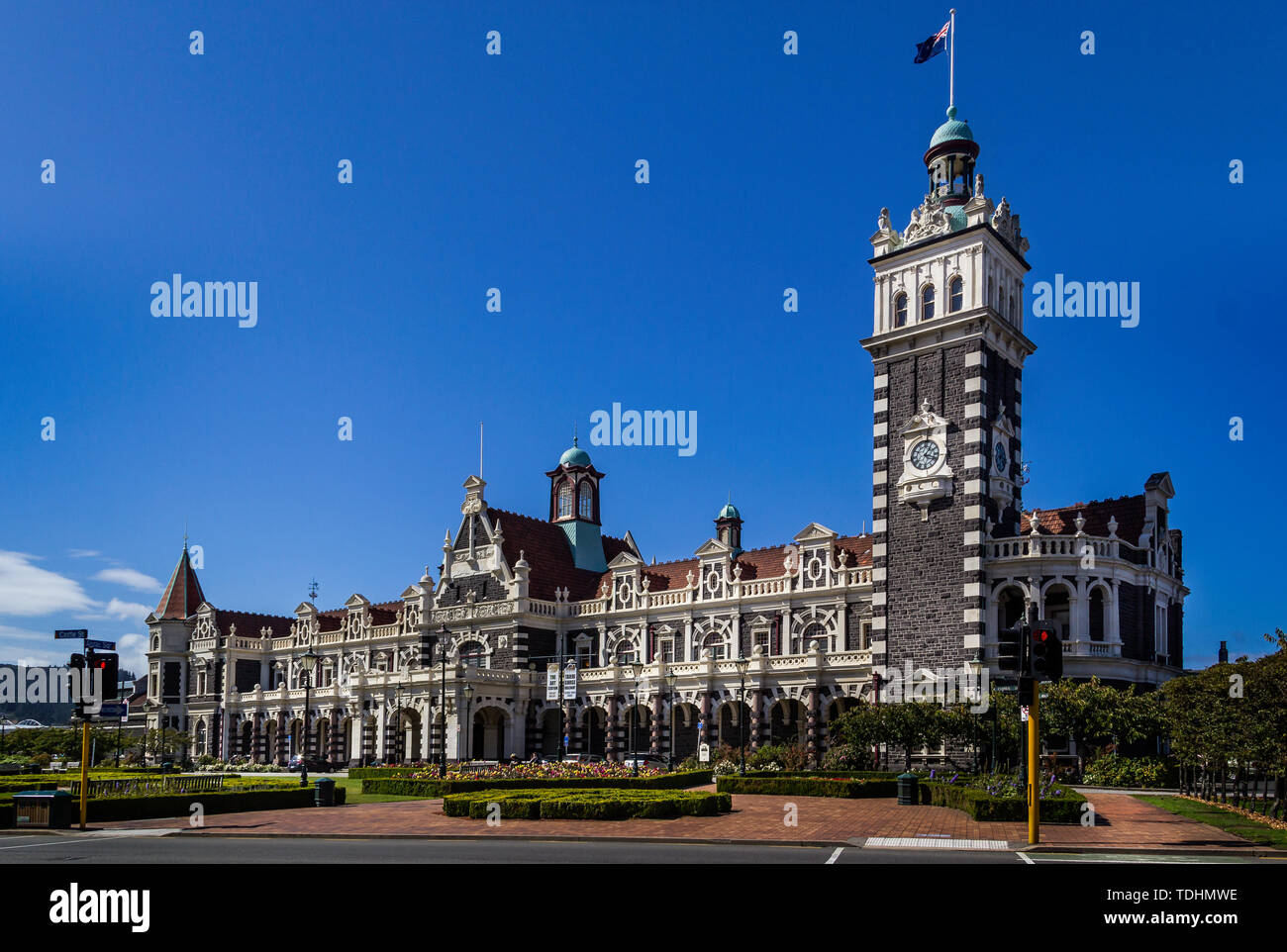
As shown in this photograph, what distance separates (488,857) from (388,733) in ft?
176

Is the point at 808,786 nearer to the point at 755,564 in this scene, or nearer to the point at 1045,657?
the point at 1045,657

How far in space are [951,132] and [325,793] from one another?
42585 mm

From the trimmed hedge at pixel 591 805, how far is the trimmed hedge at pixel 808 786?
6.54 meters

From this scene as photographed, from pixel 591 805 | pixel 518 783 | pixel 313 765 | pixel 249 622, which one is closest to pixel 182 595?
pixel 249 622

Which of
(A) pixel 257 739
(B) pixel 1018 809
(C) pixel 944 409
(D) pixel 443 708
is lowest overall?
(A) pixel 257 739

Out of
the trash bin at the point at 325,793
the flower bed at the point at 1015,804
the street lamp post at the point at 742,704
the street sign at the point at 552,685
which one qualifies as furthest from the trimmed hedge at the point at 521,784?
the street sign at the point at 552,685

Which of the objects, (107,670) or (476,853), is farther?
(107,670)

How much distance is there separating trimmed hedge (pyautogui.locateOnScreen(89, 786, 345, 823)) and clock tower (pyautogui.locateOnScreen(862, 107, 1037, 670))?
26936mm

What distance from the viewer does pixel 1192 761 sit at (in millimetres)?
35656

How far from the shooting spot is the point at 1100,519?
51.4 m

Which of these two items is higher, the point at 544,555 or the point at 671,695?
the point at 544,555
